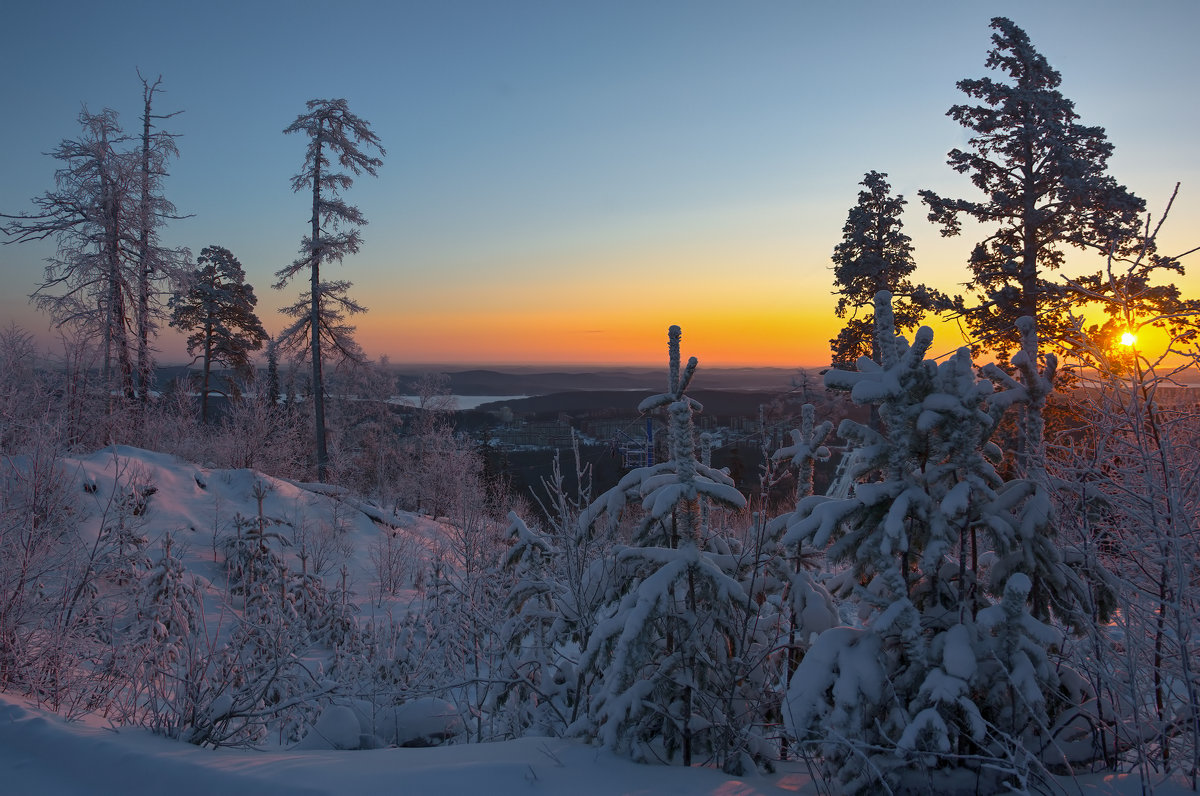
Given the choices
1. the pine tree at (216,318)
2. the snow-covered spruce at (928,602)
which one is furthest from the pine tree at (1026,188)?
the pine tree at (216,318)

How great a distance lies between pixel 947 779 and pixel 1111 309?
3.02 m

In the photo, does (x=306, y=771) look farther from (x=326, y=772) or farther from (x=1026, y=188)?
(x=1026, y=188)

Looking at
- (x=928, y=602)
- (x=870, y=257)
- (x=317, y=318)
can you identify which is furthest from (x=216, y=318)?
(x=928, y=602)

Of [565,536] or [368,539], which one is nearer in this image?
[565,536]

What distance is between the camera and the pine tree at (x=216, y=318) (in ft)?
103

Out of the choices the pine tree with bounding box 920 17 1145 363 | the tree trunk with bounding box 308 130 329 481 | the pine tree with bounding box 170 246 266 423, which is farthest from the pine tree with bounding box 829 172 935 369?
the pine tree with bounding box 170 246 266 423

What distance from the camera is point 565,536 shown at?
5.34 meters

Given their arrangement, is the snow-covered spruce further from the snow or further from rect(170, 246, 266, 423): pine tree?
rect(170, 246, 266, 423): pine tree

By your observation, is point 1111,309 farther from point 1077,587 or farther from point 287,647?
point 287,647

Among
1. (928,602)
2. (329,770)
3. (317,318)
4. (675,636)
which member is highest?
(317,318)

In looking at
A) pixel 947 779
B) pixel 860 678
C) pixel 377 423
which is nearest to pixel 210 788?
pixel 860 678

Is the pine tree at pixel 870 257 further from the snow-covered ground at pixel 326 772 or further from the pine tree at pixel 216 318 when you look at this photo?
the pine tree at pixel 216 318

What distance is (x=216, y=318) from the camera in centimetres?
3195

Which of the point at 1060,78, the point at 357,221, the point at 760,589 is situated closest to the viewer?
the point at 760,589
